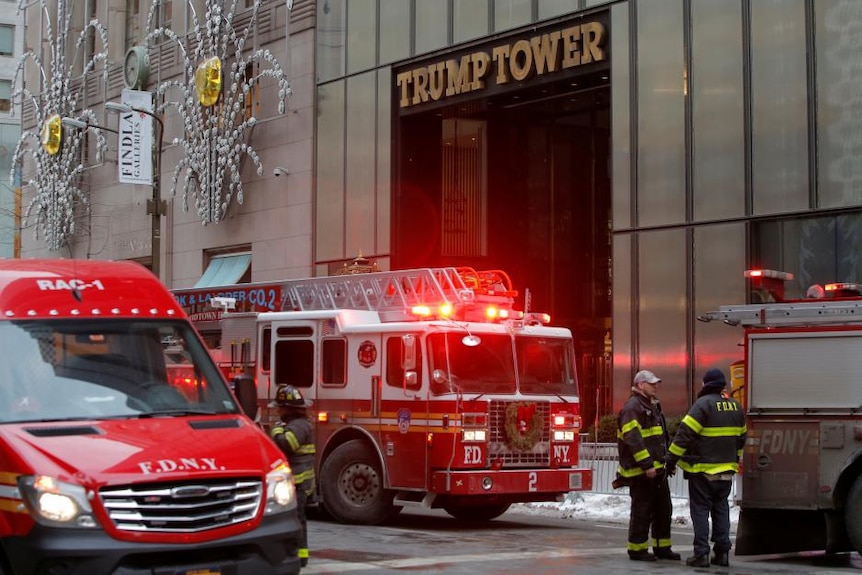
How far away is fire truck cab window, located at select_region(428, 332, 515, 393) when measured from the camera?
1469 cm

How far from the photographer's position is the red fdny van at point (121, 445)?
729cm

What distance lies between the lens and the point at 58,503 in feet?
23.9

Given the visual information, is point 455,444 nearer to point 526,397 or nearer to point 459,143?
point 526,397

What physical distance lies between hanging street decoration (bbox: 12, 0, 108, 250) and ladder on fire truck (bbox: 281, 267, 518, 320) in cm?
2396

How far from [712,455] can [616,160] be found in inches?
528

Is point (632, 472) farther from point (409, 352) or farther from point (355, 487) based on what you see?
point (355, 487)

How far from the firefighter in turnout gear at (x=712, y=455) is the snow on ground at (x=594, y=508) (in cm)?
484

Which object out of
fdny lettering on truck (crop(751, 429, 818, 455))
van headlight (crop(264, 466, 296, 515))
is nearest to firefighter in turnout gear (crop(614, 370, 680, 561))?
fdny lettering on truck (crop(751, 429, 818, 455))

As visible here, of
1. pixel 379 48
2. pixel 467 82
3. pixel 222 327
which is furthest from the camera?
pixel 379 48

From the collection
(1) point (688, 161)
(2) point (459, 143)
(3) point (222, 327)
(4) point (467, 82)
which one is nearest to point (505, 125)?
(2) point (459, 143)

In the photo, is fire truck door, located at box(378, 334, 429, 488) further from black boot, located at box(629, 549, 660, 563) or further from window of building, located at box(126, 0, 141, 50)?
window of building, located at box(126, 0, 141, 50)

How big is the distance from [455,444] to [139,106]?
19862mm

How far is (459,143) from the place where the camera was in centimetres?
3067

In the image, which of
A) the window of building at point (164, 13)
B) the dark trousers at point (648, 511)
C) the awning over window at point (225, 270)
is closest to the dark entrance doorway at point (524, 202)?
the awning over window at point (225, 270)
